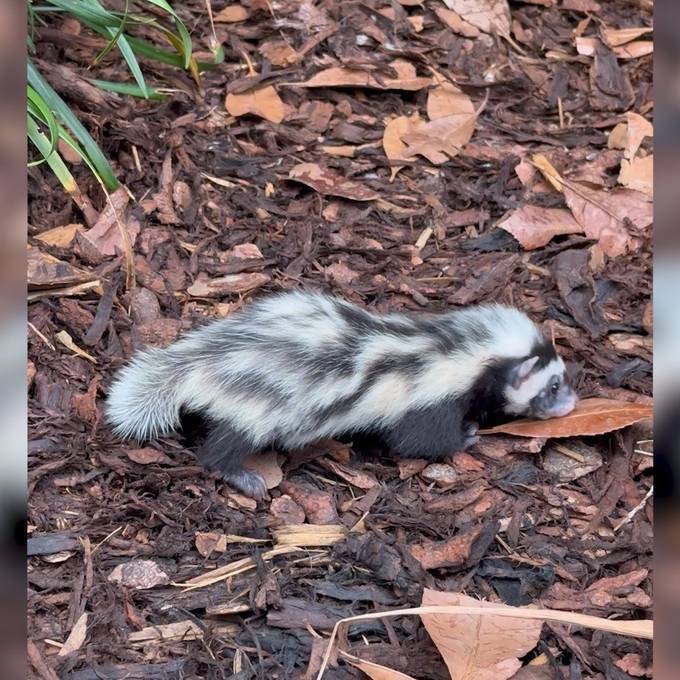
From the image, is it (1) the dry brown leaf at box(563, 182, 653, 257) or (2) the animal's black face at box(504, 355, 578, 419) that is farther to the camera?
(1) the dry brown leaf at box(563, 182, 653, 257)

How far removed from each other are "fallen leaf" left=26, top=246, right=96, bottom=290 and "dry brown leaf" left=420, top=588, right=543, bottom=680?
2359 millimetres

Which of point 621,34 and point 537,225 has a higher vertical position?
point 621,34

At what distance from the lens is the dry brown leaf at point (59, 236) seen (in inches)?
183

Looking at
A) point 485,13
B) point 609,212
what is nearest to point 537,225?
point 609,212

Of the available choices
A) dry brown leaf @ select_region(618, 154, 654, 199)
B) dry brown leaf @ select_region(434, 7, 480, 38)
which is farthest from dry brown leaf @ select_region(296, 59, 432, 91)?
dry brown leaf @ select_region(618, 154, 654, 199)

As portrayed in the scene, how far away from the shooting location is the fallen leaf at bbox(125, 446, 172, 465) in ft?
Result: 12.8

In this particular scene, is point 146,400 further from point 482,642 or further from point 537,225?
point 537,225

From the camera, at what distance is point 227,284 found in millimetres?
4742

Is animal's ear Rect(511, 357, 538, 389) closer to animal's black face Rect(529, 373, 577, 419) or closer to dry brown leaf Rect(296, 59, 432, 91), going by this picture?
animal's black face Rect(529, 373, 577, 419)

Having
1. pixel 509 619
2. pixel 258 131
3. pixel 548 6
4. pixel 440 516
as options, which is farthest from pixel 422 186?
pixel 509 619

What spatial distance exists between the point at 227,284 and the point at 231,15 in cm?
208

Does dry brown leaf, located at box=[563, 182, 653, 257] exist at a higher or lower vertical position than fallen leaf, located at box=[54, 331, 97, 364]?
higher
